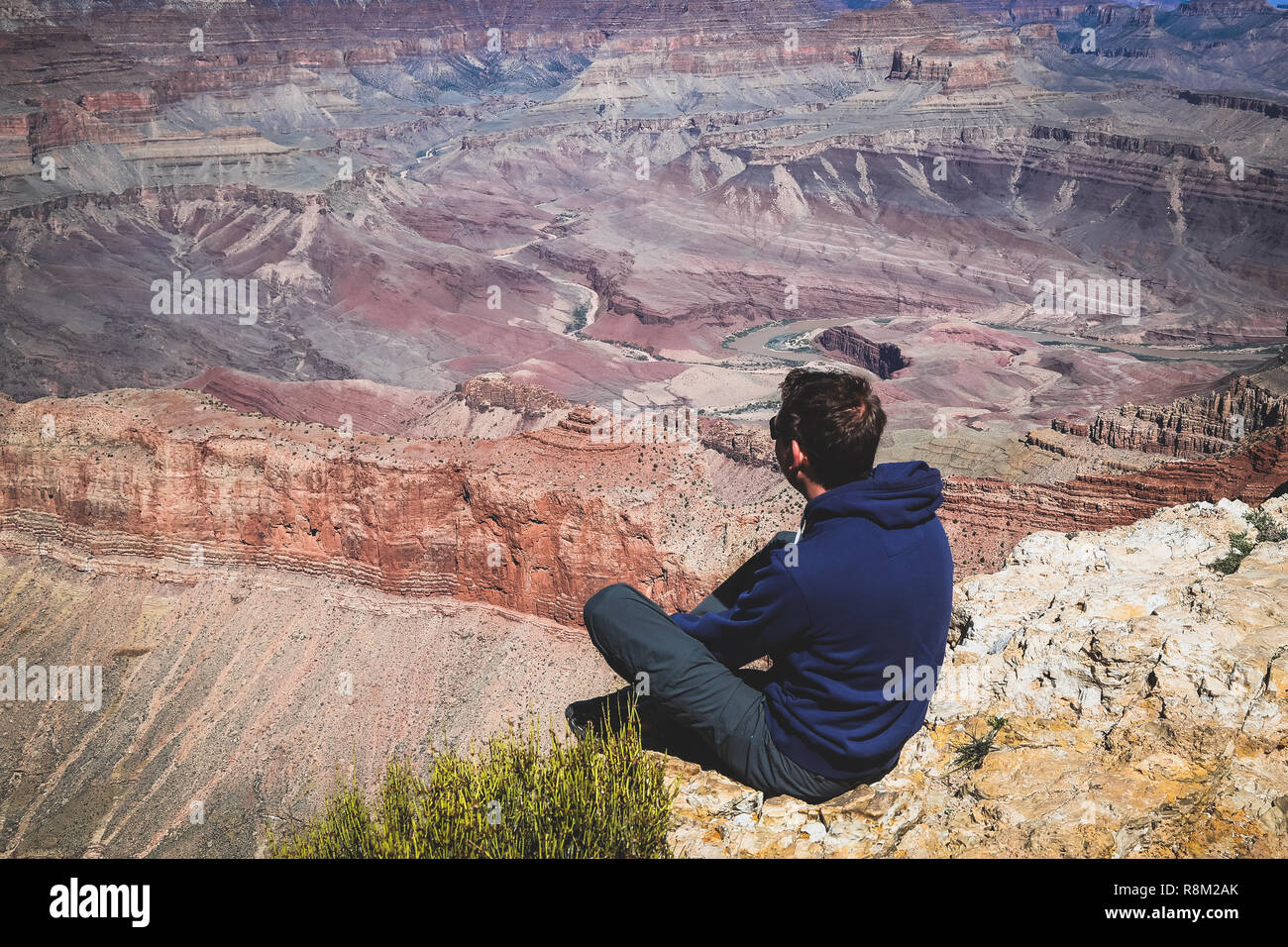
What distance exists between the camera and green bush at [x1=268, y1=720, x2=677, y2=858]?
6.40 m

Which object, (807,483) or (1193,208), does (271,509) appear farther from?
(1193,208)

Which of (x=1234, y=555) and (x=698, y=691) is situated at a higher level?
(x=1234, y=555)

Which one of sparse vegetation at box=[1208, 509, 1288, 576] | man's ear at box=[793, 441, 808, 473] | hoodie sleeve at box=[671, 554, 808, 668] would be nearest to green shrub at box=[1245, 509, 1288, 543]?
sparse vegetation at box=[1208, 509, 1288, 576]

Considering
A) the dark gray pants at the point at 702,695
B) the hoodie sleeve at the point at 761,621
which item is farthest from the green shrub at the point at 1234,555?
the hoodie sleeve at the point at 761,621

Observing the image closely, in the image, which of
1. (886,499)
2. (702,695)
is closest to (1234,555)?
(886,499)

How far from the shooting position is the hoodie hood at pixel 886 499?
6086 mm

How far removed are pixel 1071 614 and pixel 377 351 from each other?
3160 inches

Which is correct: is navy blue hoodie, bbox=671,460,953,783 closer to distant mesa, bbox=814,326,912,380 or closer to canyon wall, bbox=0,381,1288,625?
canyon wall, bbox=0,381,1288,625

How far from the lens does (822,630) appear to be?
20.1ft

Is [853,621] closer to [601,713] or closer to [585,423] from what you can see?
[601,713]

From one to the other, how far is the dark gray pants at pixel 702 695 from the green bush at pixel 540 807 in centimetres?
41

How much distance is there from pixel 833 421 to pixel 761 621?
1.30m

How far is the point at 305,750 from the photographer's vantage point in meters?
23.2

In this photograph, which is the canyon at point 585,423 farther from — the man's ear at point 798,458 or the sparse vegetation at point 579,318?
the sparse vegetation at point 579,318
